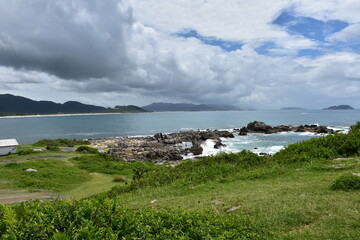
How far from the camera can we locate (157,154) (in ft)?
163

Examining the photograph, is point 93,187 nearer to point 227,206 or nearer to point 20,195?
point 20,195

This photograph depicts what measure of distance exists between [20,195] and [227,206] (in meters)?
15.8

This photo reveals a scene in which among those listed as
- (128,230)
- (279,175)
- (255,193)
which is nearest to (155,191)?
(255,193)

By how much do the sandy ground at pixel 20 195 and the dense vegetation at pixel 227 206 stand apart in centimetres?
→ 658

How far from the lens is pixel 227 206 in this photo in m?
8.38

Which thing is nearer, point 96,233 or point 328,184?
point 96,233

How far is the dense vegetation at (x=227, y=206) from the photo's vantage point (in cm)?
450

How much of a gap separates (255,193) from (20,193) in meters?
17.0

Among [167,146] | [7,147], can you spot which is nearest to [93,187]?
[7,147]

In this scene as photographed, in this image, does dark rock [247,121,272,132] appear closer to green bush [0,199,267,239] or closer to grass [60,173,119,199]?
grass [60,173,119,199]

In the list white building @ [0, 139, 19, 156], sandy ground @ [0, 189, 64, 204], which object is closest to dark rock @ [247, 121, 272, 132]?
white building @ [0, 139, 19, 156]

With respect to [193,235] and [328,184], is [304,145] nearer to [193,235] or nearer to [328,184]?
[328,184]

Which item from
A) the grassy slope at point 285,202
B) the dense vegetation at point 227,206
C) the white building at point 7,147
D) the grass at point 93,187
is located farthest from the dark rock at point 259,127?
the grassy slope at point 285,202

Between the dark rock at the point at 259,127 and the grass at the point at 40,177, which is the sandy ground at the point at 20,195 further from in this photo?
the dark rock at the point at 259,127
